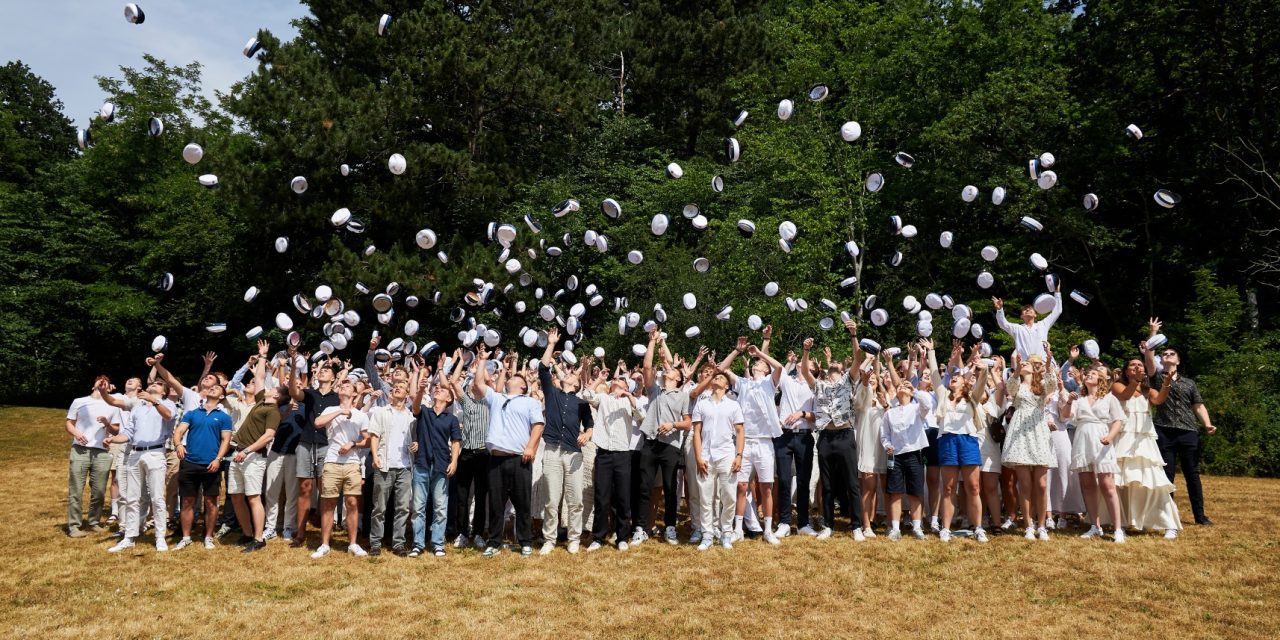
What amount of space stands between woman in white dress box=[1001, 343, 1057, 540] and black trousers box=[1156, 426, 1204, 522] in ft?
6.07

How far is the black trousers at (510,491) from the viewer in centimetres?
965

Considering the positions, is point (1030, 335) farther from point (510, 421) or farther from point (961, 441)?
point (510, 421)

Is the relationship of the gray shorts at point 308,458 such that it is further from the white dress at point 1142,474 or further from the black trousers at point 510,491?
the white dress at point 1142,474

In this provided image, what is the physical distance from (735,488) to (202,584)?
577 centimetres

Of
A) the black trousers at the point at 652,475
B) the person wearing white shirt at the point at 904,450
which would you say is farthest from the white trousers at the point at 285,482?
the person wearing white shirt at the point at 904,450

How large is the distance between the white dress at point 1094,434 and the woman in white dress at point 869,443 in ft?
7.78

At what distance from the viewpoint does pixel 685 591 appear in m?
8.16

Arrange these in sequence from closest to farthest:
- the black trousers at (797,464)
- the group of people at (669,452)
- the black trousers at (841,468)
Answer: the group of people at (669,452) < the black trousers at (841,468) < the black trousers at (797,464)

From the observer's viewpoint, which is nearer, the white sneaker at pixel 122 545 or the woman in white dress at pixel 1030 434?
the woman in white dress at pixel 1030 434

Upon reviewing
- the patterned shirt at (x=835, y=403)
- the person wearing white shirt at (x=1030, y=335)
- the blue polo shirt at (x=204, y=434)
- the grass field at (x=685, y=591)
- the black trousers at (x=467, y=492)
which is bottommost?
the grass field at (x=685, y=591)

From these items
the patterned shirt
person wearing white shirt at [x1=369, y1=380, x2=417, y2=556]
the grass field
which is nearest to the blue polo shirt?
the grass field

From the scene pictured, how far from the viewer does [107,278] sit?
34594mm

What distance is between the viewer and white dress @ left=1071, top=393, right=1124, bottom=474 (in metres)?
9.88

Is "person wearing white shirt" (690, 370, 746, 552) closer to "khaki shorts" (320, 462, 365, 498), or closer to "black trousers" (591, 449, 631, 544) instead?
"black trousers" (591, 449, 631, 544)
